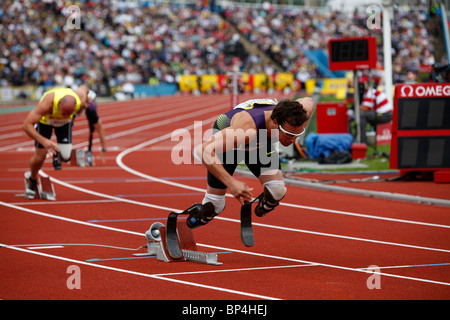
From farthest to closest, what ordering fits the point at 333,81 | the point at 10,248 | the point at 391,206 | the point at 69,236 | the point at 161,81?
the point at 161,81
the point at 333,81
the point at 391,206
the point at 69,236
the point at 10,248

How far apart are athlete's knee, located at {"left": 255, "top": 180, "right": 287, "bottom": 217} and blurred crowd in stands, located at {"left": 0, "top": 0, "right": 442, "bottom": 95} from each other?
25.9 meters

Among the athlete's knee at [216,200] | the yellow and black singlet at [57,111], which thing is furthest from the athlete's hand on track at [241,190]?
the yellow and black singlet at [57,111]

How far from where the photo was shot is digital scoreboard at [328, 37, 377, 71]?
15.8 metres

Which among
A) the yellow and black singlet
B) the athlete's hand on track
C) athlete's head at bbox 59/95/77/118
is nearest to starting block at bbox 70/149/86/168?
the yellow and black singlet

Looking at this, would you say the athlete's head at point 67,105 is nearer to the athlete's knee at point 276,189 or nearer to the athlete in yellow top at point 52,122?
the athlete in yellow top at point 52,122

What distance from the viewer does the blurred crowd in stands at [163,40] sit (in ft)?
118

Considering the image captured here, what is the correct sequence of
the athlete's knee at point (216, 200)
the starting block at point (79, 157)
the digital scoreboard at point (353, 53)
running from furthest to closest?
the digital scoreboard at point (353, 53) → the starting block at point (79, 157) → the athlete's knee at point (216, 200)

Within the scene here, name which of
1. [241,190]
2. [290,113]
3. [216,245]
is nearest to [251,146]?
[290,113]

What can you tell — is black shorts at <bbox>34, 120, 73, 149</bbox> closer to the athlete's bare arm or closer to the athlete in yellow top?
Result: the athlete in yellow top

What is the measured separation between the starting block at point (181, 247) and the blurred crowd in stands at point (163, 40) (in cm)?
2530

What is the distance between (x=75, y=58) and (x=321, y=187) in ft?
89.9

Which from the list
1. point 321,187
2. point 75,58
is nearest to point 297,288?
point 321,187

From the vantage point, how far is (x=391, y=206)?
33.8ft
